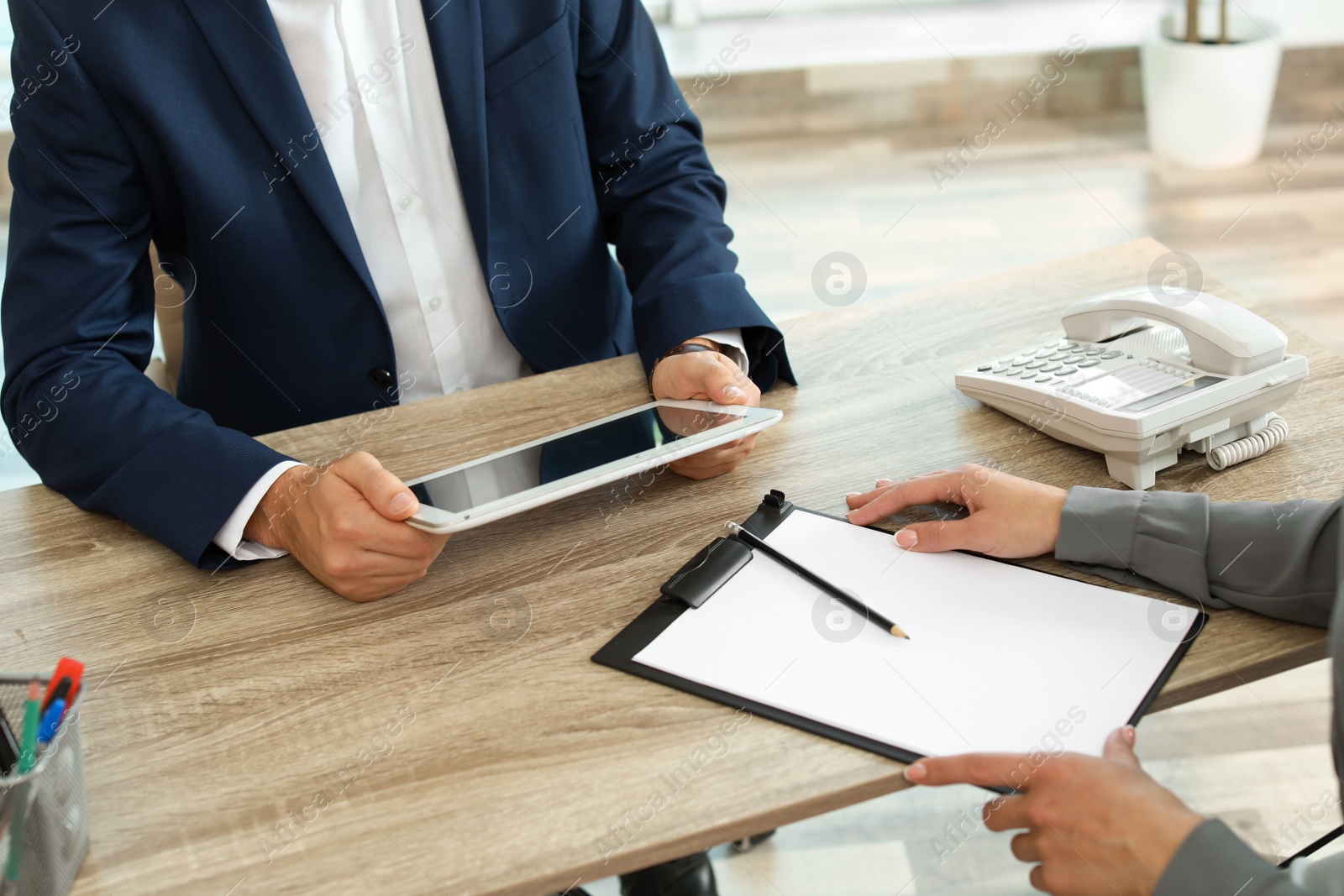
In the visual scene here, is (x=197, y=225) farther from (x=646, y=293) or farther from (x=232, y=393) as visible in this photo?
(x=646, y=293)

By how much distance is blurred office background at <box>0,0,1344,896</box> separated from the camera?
3523mm

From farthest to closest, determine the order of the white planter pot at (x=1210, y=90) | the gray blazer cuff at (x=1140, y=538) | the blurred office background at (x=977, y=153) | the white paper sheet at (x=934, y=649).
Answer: the white planter pot at (x=1210, y=90) < the blurred office background at (x=977, y=153) < the gray blazer cuff at (x=1140, y=538) < the white paper sheet at (x=934, y=649)

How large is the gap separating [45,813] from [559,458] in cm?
52

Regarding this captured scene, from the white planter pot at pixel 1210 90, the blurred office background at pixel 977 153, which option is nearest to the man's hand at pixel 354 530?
the blurred office background at pixel 977 153

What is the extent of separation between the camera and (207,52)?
1323 mm

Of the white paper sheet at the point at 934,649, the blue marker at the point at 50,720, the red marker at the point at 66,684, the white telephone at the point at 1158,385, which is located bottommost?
the white paper sheet at the point at 934,649

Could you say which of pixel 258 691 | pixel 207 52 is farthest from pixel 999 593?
pixel 207 52

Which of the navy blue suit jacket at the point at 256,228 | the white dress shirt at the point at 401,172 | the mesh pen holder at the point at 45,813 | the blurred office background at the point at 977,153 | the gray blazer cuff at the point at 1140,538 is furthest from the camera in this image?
the blurred office background at the point at 977,153

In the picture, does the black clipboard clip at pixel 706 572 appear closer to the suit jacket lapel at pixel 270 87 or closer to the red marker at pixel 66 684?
the red marker at pixel 66 684

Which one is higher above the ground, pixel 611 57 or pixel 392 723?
pixel 611 57

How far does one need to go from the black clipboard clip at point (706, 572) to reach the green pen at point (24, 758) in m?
0.51

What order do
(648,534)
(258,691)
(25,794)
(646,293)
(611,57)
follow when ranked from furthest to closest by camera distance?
(611,57)
(646,293)
(648,534)
(258,691)
(25,794)

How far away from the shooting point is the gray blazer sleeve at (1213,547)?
3.02 ft

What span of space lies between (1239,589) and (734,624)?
0.45m
